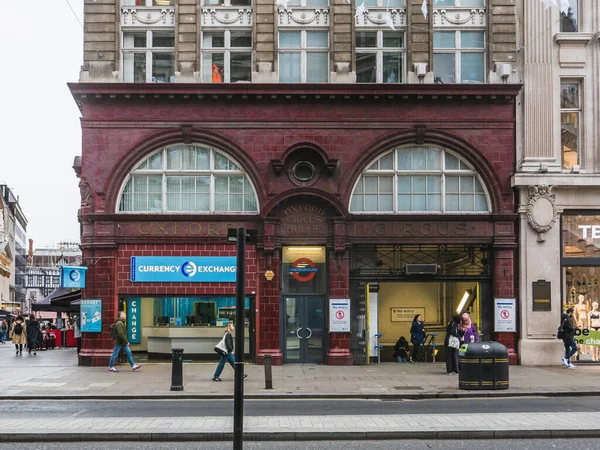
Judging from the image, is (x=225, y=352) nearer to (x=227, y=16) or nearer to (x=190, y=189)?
(x=190, y=189)

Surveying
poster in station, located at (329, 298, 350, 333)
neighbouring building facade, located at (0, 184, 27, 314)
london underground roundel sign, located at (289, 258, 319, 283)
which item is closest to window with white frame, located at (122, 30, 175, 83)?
london underground roundel sign, located at (289, 258, 319, 283)

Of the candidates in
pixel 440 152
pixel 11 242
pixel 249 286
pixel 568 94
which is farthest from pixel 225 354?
pixel 11 242

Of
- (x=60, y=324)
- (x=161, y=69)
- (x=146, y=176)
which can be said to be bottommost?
(x=60, y=324)

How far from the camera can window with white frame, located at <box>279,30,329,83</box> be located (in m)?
27.1

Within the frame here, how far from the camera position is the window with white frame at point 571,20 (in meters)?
27.3

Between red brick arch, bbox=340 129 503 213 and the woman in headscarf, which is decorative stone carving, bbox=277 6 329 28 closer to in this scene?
red brick arch, bbox=340 129 503 213

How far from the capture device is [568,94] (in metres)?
27.3

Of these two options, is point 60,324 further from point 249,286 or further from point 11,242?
point 11,242

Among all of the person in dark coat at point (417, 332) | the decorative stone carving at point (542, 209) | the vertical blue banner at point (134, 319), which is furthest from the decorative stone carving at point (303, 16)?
the vertical blue banner at point (134, 319)

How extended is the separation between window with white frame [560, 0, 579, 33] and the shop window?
1406 centimetres

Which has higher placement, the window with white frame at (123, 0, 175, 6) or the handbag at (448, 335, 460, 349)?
the window with white frame at (123, 0, 175, 6)

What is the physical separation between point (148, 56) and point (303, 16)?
5369 mm

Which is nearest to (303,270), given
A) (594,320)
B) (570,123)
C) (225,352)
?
(225,352)

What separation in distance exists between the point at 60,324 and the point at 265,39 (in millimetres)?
25708
